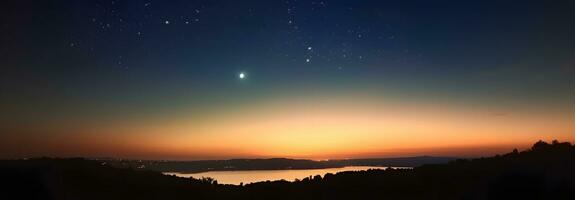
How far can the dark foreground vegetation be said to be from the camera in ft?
59.1

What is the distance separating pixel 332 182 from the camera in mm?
23562

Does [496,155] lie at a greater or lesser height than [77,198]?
greater

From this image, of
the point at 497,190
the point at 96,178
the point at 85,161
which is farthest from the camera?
the point at 85,161

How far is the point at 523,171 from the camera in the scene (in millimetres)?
15430

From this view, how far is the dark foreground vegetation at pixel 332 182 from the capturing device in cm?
A: 1800

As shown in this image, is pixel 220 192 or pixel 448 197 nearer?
pixel 448 197

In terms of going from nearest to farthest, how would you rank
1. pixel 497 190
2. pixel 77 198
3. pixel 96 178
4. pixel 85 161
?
pixel 497 190
pixel 77 198
pixel 96 178
pixel 85 161

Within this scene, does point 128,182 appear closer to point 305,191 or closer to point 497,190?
point 305,191

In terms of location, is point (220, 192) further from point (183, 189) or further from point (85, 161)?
point (85, 161)

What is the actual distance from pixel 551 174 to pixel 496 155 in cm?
1176

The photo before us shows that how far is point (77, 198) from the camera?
18891 mm

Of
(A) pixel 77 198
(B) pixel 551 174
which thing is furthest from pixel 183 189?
(B) pixel 551 174

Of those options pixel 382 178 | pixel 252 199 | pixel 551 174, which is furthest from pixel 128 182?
pixel 551 174

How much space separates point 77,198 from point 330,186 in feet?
35.5
